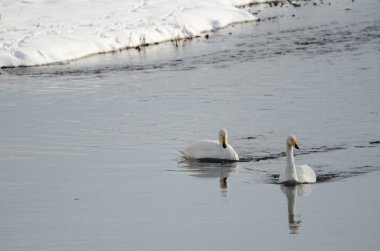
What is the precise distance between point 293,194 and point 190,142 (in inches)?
163

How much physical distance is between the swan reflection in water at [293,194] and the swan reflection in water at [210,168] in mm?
1172

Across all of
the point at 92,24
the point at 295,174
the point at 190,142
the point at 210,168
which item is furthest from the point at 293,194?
the point at 92,24

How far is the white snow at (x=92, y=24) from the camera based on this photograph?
3244 cm

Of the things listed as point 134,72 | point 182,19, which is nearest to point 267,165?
point 134,72

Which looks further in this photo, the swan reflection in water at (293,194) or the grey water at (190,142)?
the swan reflection in water at (293,194)

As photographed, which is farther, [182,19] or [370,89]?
[182,19]

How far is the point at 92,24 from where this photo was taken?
3719 centimetres

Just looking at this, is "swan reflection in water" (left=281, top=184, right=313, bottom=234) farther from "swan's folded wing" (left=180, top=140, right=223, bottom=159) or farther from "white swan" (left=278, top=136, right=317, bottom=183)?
"swan's folded wing" (left=180, top=140, right=223, bottom=159)

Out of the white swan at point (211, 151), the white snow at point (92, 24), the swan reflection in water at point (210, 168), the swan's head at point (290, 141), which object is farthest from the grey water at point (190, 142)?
the white snow at point (92, 24)

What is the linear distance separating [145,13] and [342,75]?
1483 cm

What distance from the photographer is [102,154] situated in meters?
18.3

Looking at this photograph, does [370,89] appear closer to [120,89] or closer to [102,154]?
[120,89]

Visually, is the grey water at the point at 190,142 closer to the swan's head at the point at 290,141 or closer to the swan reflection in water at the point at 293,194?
the swan reflection in water at the point at 293,194

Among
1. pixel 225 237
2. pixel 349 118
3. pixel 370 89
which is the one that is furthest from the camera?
pixel 370 89
